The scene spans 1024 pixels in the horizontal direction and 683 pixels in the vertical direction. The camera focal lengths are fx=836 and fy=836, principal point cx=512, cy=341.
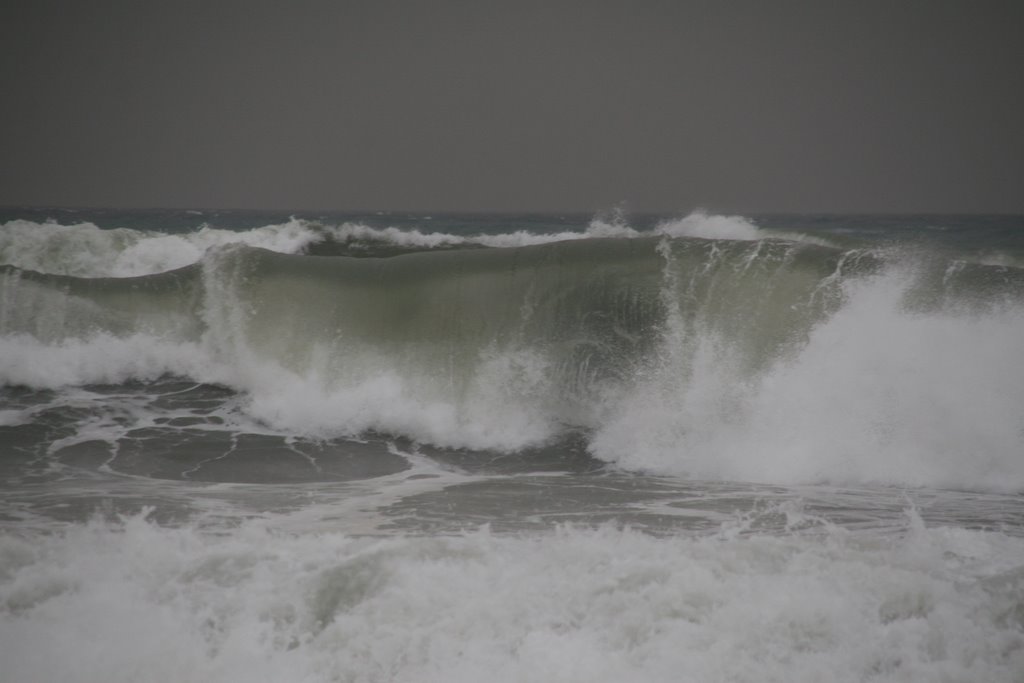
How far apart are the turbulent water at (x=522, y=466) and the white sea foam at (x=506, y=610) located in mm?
12

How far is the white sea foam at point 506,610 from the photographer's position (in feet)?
8.28

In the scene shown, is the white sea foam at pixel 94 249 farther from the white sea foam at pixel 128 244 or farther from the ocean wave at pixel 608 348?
the ocean wave at pixel 608 348

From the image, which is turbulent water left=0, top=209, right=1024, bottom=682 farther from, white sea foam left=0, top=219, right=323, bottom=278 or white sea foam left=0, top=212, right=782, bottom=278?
white sea foam left=0, top=219, right=323, bottom=278

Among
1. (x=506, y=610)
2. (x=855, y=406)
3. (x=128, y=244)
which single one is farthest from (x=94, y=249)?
(x=506, y=610)

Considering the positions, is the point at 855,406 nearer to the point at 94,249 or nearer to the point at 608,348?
the point at 608,348

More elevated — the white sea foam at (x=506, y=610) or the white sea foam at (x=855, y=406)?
the white sea foam at (x=855, y=406)

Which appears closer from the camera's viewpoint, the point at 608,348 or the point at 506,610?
the point at 506,610

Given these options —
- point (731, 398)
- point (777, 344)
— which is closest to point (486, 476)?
point (731, 398)

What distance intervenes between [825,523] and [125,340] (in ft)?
19.5

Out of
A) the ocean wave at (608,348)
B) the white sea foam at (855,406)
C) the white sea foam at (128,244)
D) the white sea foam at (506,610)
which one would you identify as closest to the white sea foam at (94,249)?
the white sea foam at (128,244)

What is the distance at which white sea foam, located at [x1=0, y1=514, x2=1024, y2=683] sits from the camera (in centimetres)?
252

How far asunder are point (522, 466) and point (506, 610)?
2.44 metres

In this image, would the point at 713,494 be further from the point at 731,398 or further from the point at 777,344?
the point at 777,344

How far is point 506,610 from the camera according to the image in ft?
9.06
